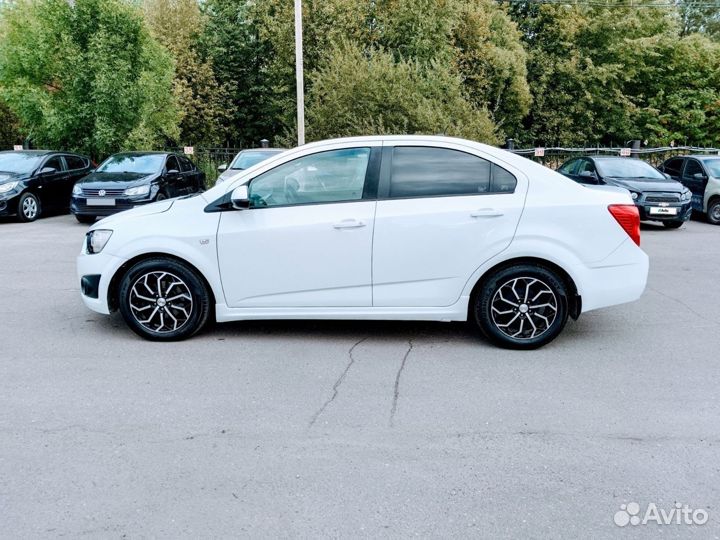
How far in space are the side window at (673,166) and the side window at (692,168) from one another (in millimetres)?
314

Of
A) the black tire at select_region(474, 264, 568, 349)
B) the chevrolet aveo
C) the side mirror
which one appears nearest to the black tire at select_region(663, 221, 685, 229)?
the chevrolet aveo

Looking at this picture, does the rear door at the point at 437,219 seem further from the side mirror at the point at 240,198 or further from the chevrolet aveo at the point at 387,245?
the side mirror at the point at 240,198

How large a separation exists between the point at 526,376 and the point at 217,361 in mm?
2367

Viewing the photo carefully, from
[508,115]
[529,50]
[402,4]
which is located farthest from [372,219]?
[529,50]

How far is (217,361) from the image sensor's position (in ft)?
17.0

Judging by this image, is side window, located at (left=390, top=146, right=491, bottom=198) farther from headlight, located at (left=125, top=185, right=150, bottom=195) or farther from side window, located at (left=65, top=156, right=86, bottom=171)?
side window, located at (left=65, top=156, right=86, bottom=171)

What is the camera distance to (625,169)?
48.1ft

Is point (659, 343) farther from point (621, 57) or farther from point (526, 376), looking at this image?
point (621, 57)

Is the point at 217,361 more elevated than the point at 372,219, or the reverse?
the point at 372,219

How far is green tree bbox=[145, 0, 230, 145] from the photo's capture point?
30.4 meters

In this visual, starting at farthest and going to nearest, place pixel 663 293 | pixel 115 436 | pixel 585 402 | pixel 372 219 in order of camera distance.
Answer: pixel 663 293 < pixel 372 219 < pixel 585 402 < pixel 115 436

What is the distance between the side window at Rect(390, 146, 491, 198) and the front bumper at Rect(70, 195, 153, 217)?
893 centimetres

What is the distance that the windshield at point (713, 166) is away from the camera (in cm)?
1532

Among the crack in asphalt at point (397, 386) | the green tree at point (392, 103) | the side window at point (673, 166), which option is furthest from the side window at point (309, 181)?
the green tree at point (392, 103)
